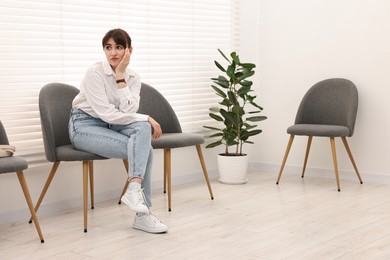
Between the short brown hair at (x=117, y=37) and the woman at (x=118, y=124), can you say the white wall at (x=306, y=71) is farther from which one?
the short brown hair at (x=117, y=37)

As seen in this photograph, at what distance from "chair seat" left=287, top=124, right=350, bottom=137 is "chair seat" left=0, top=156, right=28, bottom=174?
221cm

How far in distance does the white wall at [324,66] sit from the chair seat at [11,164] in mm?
2803

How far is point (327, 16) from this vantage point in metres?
4.95

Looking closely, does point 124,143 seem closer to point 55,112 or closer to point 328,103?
point 55,112

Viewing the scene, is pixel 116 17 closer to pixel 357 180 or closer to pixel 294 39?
pixel 294 39

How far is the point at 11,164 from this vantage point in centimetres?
292

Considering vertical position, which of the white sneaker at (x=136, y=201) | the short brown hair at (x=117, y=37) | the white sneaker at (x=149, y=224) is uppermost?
the short brown hair at (x=117, y=37)

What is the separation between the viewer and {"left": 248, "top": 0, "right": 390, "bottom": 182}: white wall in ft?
15.4

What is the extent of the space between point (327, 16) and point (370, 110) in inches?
33.4

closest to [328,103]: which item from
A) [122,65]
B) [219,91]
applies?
[219,91]

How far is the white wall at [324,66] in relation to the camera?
15.4 feet

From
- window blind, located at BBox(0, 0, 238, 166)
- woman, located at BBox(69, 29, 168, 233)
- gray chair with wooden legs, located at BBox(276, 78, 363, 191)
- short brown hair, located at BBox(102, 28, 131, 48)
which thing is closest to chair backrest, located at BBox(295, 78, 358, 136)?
gray chair with wooden legs, located at BBox(276, 78, 363, 191)

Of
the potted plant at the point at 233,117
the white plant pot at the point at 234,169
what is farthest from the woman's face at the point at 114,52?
the white plant pot at the point at 234,169

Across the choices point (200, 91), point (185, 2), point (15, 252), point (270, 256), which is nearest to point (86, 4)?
point (185, 2)
